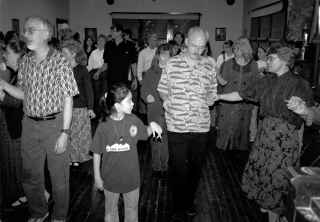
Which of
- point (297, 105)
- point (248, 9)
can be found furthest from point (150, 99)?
point (248, 9)

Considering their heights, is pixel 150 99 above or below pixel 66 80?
below

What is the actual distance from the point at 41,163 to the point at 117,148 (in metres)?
0.70

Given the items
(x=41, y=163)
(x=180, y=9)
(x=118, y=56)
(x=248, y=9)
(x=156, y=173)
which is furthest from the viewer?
(x=180, y=9)

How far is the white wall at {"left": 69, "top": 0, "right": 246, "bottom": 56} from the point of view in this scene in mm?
10914

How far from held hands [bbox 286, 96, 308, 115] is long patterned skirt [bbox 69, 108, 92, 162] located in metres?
2.27

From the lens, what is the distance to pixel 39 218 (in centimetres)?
276

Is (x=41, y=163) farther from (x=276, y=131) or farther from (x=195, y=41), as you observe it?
(x=276, y=131)

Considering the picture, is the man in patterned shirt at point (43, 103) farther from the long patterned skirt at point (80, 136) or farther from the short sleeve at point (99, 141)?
the long patterned skirt at point (80, 136)

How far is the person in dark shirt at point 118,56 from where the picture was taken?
6.17m

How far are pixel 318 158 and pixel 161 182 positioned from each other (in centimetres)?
177

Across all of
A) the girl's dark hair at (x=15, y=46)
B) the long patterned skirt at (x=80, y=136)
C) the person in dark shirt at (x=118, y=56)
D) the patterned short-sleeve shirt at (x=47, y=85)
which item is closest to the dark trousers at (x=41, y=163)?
the patterned short-sleeve shirt at (x=47, y=85)

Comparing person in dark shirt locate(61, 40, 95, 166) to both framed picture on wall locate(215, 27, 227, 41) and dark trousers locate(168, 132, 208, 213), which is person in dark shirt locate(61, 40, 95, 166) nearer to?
dark trousers locate(168, 132, 208, 213)

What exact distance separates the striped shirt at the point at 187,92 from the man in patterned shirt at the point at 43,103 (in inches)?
29.0

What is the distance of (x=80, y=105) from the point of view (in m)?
3.73
